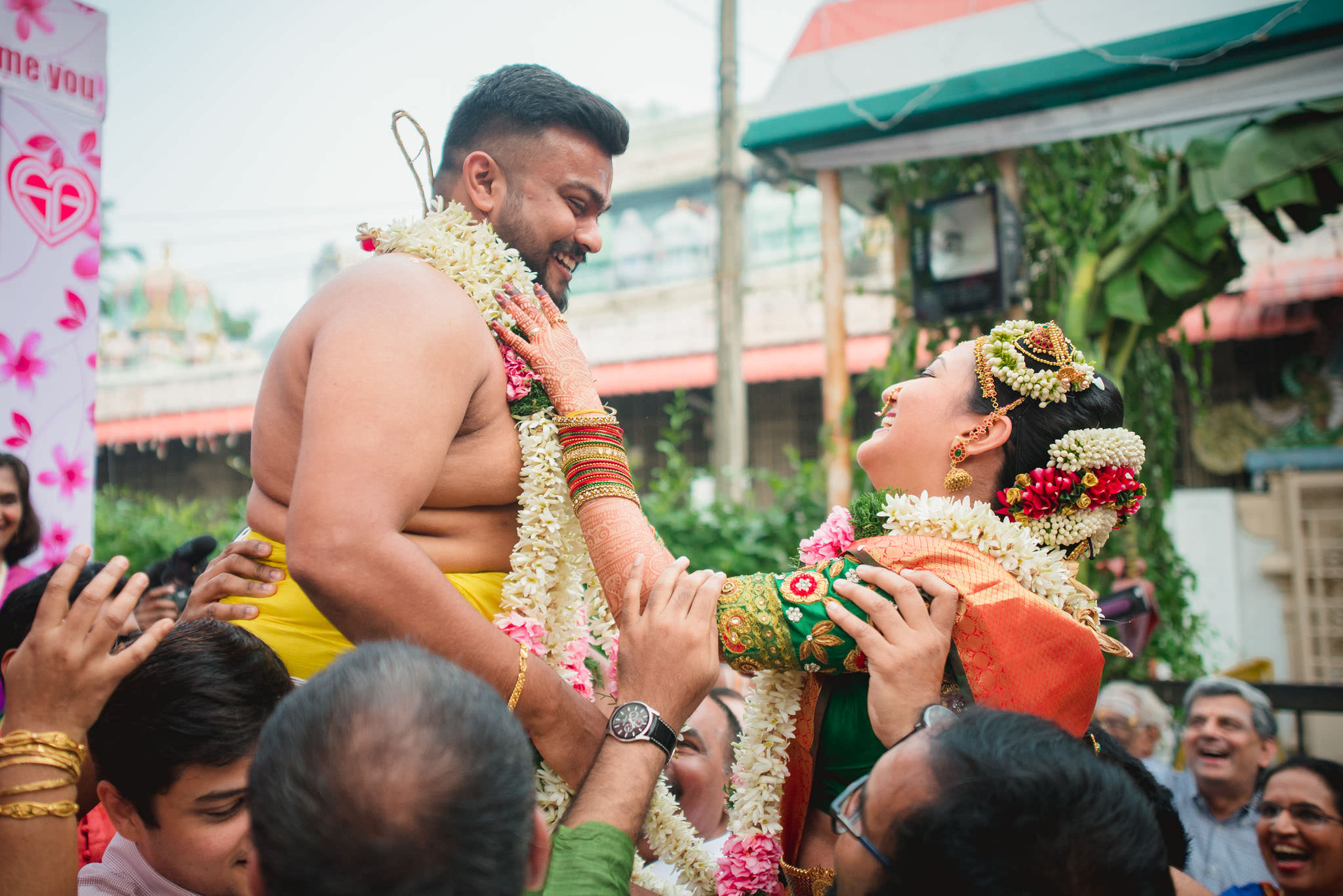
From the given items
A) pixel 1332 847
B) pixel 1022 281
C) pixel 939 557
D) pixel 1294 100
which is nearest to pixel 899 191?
pixel 1022 281

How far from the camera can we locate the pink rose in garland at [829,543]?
95.5 inches

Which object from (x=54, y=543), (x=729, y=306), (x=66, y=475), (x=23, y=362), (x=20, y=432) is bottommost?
(x=54, y=543)

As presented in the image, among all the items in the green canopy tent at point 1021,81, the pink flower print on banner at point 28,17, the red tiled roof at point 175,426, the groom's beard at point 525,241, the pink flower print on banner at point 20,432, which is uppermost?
the green canopy tent at point 1021,81

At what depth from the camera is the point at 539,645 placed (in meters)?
2.17

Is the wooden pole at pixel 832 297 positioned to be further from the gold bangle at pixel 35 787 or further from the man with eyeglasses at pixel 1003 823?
the gold bangle at pixel 35 787

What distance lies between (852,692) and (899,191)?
5.26 meters

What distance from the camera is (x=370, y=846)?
3.58 ft

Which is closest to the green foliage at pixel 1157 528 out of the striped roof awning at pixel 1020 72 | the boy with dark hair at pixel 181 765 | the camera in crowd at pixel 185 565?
the striped roof awning at pixel 1020 72

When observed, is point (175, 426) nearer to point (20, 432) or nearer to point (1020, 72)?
point (20, 432)

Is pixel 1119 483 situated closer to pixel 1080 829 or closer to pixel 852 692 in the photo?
pixel 852 692

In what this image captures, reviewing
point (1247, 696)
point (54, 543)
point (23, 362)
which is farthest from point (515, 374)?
point (1247, 696)

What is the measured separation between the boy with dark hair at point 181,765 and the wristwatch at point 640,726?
0.72m

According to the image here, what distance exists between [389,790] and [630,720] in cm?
80

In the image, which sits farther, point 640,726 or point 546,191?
point 546,191
